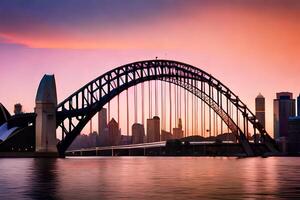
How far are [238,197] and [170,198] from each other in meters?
3.78

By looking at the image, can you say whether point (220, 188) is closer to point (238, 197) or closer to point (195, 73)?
point (238, 197)

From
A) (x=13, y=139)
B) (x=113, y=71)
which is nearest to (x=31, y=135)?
(x=13, y=139)

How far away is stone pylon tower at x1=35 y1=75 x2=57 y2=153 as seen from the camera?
16900cm

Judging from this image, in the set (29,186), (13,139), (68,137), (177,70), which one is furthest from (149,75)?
(29,186)

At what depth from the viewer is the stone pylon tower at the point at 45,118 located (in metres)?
169

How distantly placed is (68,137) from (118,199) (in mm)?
135191

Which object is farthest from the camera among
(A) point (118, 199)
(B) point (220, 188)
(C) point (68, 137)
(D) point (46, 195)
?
(C) point (68, 137)

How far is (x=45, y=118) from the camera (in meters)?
170

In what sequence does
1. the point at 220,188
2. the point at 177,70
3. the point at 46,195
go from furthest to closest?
1. the point at 177,70
2. the point at 220,188
3. the point at 46,195

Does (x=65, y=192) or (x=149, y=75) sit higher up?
(x=149, y=75)

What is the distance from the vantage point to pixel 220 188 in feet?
144

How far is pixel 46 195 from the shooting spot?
38219 millimetres

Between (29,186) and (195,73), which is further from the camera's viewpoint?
(195,73)

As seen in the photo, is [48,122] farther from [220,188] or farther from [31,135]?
[220,188]
